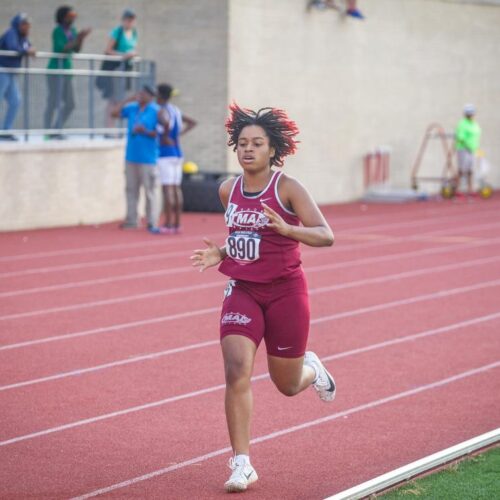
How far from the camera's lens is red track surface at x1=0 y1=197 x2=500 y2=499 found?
6766 mm

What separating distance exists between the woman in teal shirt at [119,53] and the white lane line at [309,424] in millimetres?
12385

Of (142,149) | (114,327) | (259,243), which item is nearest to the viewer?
(259,243)

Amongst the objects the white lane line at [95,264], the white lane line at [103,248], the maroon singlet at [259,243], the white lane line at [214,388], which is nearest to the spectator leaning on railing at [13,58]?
the white lane line at [103,248]

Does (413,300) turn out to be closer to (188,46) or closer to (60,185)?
(60,185)

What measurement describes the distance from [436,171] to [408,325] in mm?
20229

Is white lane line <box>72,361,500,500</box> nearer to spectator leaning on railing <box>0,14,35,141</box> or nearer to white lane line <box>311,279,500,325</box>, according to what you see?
white lane line <box>311,279,500,325</box>

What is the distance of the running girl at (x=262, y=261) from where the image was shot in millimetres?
6344

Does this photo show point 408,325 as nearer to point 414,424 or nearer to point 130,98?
point 414,424

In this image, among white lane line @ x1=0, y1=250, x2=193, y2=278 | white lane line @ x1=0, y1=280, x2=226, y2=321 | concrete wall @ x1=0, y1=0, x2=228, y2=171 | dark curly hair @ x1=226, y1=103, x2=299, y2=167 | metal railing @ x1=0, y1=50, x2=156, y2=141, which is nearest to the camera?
dark curly hair @ x1=226, y1=103, x2=299, y2=167

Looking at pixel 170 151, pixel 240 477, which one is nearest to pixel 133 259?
pixel 170 151

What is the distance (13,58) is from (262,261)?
519 inches

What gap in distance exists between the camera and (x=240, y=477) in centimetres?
621

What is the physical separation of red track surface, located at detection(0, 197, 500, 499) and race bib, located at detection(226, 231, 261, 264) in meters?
1.16

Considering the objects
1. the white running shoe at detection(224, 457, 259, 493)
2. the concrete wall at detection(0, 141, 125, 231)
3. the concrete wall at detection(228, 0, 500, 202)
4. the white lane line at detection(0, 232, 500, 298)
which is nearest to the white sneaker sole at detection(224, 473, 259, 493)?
the white running shoe at detection(224, 457, 259, 493)
